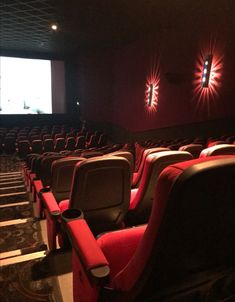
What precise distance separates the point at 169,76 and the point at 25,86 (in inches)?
308

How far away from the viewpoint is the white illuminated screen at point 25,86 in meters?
12.2

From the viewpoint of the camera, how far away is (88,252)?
39.9 inches

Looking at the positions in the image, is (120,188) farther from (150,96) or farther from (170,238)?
(150,96)

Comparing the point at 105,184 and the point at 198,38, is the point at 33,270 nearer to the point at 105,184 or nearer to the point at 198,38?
the point at 105,184

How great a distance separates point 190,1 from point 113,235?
597 cm

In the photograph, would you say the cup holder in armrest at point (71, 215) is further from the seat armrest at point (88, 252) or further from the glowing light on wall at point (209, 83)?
the glowing light on wall at point (209, 83)

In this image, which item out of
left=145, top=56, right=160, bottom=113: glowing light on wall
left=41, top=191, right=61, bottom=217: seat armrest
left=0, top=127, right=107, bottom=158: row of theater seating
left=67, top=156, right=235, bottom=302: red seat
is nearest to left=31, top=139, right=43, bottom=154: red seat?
left=0, top=127, right=107, bottom=158: row of theater seating

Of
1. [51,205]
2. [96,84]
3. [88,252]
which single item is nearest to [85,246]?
[88,252]

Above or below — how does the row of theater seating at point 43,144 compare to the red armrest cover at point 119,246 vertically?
below

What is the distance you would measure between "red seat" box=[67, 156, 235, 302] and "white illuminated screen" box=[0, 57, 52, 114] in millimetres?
12714

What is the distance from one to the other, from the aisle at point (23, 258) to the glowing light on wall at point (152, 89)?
6.24 meters

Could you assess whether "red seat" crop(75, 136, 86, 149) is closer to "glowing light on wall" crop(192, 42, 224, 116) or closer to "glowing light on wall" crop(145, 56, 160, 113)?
"glowing light on wall" crop(145, 56, 160, 113)

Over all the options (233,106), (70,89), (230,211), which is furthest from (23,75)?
(230,211)

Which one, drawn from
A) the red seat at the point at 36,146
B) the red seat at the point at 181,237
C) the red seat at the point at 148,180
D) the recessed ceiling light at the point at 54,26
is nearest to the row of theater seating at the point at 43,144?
the red seat at the point at 36,146
